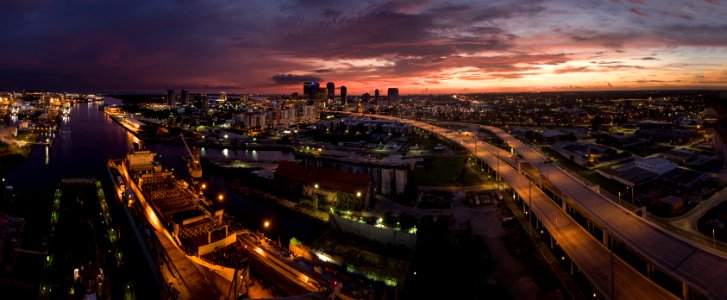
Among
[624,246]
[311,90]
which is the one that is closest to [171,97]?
[311,90]

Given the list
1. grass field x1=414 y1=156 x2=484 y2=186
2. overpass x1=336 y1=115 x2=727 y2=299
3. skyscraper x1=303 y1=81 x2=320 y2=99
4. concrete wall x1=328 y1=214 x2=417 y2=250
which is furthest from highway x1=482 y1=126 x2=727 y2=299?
skyscraper x1=303 y1=81 x2=320 y2=99

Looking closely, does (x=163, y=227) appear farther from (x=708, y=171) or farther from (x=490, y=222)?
(x=708, y=171)

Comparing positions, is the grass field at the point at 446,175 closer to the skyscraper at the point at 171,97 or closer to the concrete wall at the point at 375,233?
the concrete wall at the point at 375,233

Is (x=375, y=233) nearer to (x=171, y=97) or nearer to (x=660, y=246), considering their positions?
(x=660, y=246)

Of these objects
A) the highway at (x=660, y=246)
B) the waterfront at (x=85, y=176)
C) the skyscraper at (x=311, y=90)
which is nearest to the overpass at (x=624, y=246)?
the highway at (x=660, y=246)

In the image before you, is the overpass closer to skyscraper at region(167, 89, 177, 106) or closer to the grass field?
the grass field

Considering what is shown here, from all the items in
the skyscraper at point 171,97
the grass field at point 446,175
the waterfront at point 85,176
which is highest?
the skyscraper at point 171,97

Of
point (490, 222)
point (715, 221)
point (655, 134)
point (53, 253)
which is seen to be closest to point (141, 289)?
point (53, 253)
